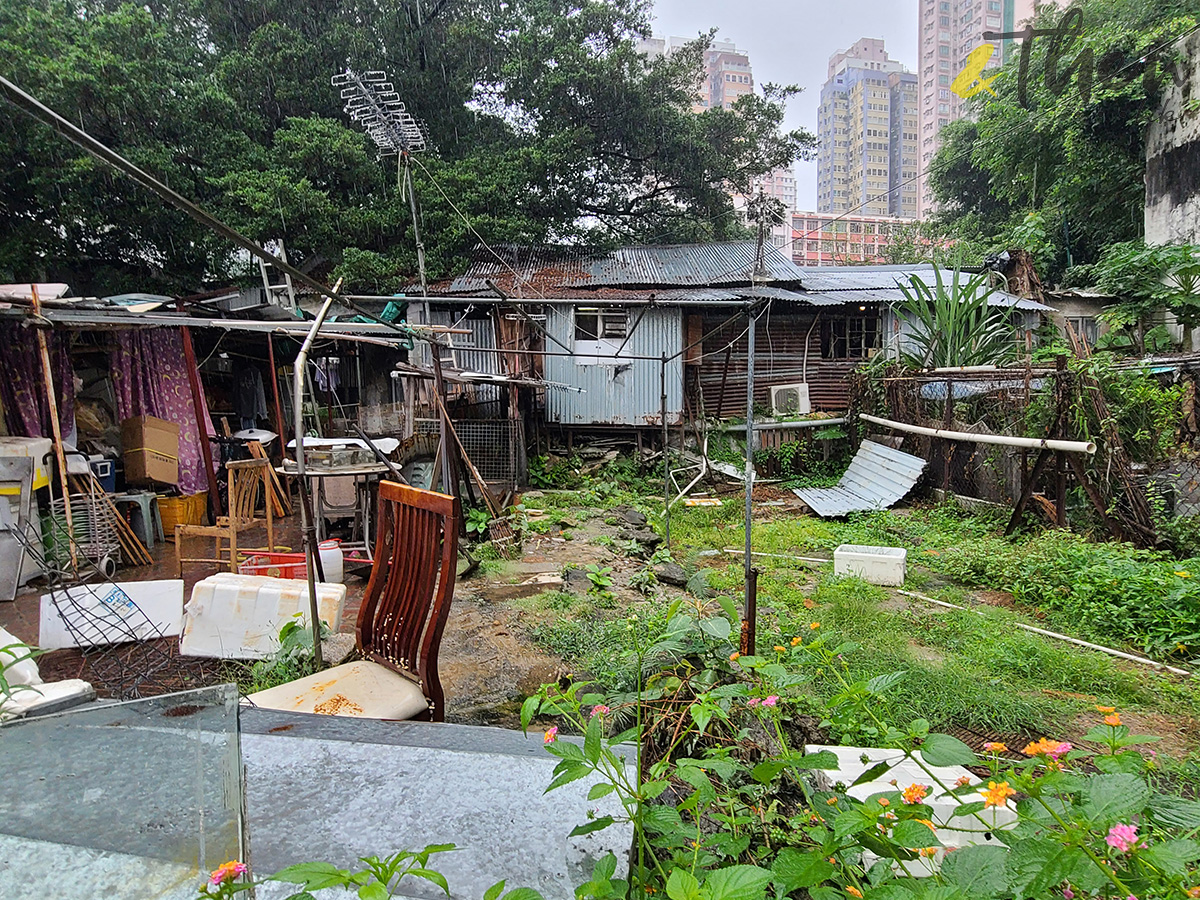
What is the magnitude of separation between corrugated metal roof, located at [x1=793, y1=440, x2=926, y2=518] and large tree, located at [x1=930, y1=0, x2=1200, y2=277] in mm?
7293

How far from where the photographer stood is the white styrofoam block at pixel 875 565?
548 centimetres

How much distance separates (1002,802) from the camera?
0.96 metres

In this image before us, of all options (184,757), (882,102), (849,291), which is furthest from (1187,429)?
(882,102)

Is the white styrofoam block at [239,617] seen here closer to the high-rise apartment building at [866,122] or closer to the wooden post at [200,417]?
the wooden post at [200,417]

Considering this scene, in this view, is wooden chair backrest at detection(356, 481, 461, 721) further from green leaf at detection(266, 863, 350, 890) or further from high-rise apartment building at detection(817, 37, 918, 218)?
high-rise apartment building at detection(817, 37, 918, 218)

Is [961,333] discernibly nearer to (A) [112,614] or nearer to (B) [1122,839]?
(B) [1122,839]

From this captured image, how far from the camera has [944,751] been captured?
105cm

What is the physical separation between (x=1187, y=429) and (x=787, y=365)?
6.25m

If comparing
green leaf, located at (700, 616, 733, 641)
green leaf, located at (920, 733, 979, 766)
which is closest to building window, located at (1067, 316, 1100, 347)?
green leaf, located at (700, 616, 733, 641)

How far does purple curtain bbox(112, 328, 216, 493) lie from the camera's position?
716cm

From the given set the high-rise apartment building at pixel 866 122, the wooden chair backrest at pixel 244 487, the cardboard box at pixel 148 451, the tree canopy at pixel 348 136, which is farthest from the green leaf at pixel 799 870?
the high-rise apartment building at pixel 866 122

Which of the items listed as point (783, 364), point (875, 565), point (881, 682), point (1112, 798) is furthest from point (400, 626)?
point (783, 364)

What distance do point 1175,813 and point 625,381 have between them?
415 inches

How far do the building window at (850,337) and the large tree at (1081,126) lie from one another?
16.4ft
